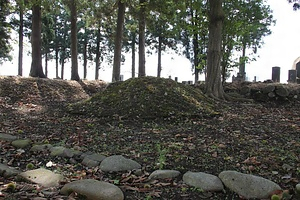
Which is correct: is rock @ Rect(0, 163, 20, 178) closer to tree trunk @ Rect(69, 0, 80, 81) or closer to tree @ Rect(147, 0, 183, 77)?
tree @ Rect(147, 0, 183, 77)

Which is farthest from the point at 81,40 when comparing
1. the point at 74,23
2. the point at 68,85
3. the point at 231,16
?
the point at 231,16

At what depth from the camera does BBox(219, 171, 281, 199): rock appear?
2270 millimetres

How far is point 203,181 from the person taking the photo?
7.97ft

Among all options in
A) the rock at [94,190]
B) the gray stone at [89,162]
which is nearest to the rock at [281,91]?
the gray stone at [89,162]

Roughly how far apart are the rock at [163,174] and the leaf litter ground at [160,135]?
0.25 feet

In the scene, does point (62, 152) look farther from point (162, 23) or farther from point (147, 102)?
point (162, 23)

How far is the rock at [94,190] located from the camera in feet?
6.72

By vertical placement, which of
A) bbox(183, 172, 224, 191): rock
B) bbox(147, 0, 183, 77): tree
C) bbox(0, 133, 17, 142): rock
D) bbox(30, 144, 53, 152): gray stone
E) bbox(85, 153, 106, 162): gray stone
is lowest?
bbox(183, 172, 224, 191): rock

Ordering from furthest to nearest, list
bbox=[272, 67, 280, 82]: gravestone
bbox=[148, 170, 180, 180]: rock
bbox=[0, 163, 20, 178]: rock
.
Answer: bbox=[272, 67, 280, 82]: gravestone
bbox=[148, 170, 180, 180]: rock
bbox=[0, 163, 20, 178]: rock

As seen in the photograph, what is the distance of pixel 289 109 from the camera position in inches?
262

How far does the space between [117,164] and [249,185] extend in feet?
4.43

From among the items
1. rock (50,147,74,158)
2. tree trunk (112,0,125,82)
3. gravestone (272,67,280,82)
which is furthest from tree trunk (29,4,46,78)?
gravestone (272,67,280,82)

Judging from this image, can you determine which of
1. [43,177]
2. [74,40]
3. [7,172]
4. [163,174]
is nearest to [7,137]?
[7,172]

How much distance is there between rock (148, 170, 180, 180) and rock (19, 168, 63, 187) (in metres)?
0.88
